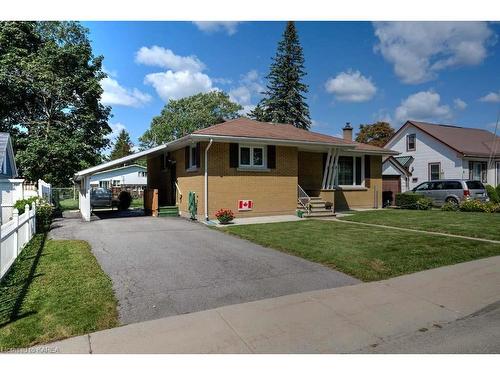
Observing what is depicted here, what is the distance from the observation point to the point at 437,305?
5090 mm

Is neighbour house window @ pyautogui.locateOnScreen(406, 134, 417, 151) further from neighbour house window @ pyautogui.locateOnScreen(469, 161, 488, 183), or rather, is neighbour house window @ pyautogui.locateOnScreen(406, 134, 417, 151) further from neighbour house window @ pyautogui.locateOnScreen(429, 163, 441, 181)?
Answer: neighbour house window @ pyautogui.locateOnScreen(469, 161, 488, 183)

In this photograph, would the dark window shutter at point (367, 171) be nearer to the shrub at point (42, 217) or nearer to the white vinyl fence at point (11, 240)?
the shrub at point (42, 217)

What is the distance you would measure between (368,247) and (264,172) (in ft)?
23.7

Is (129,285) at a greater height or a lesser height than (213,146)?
lesser

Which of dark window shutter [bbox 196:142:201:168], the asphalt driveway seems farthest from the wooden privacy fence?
the asphalt driveway

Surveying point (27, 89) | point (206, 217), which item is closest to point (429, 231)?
point (206, 217)

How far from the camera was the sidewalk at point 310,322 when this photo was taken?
12.4 ft

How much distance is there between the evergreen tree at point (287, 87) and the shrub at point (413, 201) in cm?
2510

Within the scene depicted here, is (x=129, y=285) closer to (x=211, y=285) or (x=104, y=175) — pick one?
(x=211, y=285)

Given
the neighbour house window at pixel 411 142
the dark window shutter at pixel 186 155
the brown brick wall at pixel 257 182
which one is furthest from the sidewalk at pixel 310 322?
the neighbour house window at pixel 411 142

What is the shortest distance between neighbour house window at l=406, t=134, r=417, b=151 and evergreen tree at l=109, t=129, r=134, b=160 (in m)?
60.3

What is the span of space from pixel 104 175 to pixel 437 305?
1458cm

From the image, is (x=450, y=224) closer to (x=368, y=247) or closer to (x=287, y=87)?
(x=368, y=247)

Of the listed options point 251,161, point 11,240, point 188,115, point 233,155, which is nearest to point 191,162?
point 233,155
